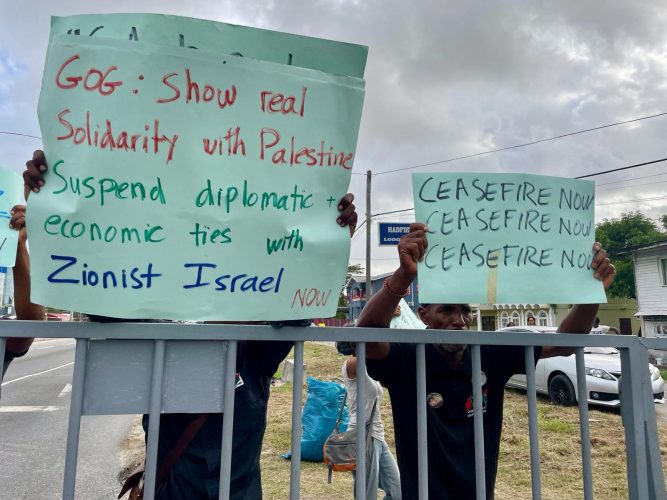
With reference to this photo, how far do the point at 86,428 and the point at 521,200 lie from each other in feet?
25.2

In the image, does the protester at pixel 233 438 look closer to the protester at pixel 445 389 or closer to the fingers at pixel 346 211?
the fingers at pixel 346 211

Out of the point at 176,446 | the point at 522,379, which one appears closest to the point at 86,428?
the point at 176,446

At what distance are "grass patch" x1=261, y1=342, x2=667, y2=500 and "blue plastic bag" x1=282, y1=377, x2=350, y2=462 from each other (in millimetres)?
163

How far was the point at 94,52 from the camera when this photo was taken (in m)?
1.42

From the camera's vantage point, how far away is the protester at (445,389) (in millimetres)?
1904

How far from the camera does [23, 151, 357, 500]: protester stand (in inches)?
70.1

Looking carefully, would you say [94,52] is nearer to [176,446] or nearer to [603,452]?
[176,446]

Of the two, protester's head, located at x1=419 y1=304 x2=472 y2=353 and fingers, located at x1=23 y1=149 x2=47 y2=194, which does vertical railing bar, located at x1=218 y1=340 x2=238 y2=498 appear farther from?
protester's head, located at x1=419 y1=304 x2=472 y2=353

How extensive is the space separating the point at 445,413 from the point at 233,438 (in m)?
0.83

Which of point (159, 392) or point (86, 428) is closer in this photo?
point (159, 392)

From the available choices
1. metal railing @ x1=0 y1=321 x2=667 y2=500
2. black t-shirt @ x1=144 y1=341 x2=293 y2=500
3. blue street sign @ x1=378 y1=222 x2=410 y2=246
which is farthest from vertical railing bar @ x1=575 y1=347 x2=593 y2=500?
blue street sign @ x1=378 y1=222 x2=410 y2=246

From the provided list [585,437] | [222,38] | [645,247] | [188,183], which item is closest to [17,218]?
[188,183]

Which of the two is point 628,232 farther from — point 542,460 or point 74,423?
point 74,423

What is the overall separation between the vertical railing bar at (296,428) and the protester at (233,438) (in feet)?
0.84
